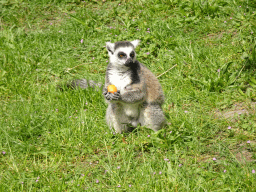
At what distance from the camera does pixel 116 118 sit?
4.24 metres

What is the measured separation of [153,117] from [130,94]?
471 mm

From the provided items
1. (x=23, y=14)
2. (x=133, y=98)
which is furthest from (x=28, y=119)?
(x=23, y=14)

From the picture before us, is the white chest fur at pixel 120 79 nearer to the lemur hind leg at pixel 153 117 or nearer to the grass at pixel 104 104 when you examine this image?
the lemur hind leg at pixel 153 117

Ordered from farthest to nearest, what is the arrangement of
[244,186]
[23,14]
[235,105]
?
[23,14], [235,105], [244,186]

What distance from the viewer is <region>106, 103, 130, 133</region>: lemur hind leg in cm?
424

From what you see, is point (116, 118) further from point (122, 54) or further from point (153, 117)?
point (122, 54)

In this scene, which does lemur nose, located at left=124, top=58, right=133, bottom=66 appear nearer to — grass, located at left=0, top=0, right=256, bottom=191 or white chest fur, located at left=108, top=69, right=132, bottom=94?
white chest fur, located at left=108, top=69, right=132, bottom=94

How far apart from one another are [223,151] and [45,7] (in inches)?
214

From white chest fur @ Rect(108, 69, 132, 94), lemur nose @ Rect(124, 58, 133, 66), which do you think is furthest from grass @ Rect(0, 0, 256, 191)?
lemur nose @ Rect(124, 58, 133, 66)

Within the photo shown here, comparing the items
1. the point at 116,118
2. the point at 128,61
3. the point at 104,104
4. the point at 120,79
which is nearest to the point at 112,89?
the point at 120,79

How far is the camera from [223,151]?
12.1 feet

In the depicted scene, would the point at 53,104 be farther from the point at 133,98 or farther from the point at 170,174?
the point at 170,174

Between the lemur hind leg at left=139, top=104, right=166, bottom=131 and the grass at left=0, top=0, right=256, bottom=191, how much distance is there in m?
0.12

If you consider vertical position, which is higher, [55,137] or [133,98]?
[133,98]
